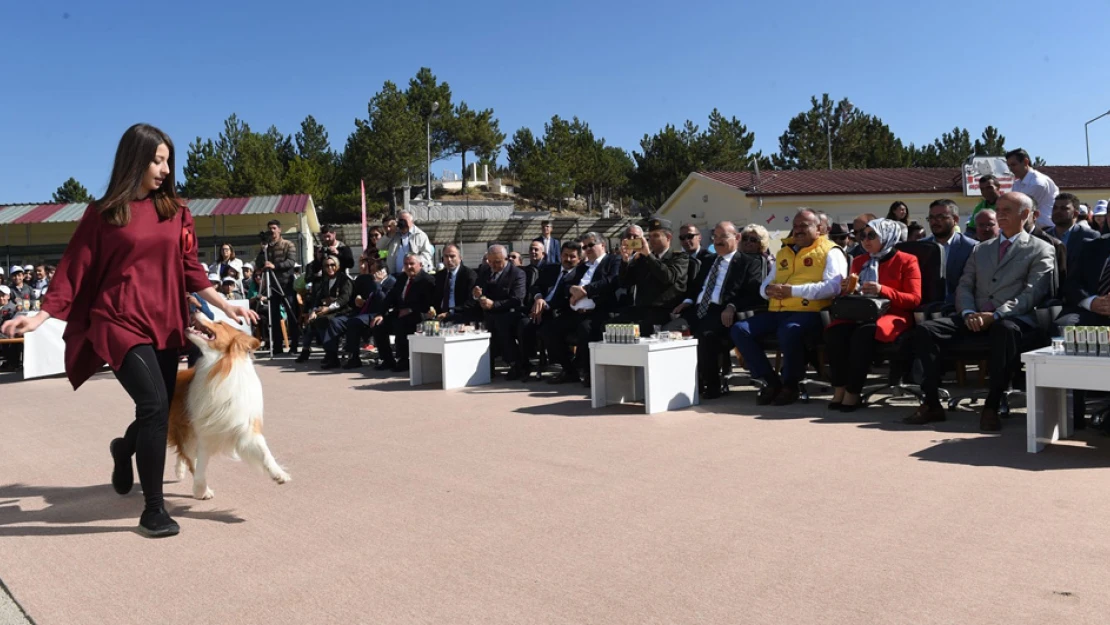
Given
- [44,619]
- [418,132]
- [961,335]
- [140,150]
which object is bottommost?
[44,619]

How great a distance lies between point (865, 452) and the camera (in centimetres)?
569

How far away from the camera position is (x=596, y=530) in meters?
4.18

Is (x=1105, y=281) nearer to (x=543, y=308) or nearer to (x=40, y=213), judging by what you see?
(x=543, y=308)

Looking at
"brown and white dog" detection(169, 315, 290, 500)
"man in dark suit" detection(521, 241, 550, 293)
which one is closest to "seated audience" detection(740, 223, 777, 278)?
"man in dark suit" detection(521, 241, 550, 293)

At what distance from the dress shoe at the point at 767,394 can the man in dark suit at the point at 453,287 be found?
191 inches

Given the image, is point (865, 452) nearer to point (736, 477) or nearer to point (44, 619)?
point (736, 477)

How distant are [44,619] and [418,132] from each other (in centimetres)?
6133

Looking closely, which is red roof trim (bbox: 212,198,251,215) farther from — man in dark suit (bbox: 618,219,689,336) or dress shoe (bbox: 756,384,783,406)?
dress shoe (bbox: 756,384,783,406)

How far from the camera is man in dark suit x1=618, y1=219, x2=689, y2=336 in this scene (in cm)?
922

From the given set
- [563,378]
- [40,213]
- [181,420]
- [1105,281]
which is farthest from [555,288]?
[40,213]

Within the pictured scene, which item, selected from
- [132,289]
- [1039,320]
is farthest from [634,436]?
[132,289]

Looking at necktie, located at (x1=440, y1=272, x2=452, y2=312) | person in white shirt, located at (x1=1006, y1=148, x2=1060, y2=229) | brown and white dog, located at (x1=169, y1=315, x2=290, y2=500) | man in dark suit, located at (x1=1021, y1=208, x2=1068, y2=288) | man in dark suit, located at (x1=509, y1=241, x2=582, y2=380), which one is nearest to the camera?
brown and white dog, located at (x1=169, y1=315, x2=290, y2=500)

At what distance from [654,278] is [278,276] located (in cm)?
816

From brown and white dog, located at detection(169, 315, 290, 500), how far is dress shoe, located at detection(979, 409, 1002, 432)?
4.47m
